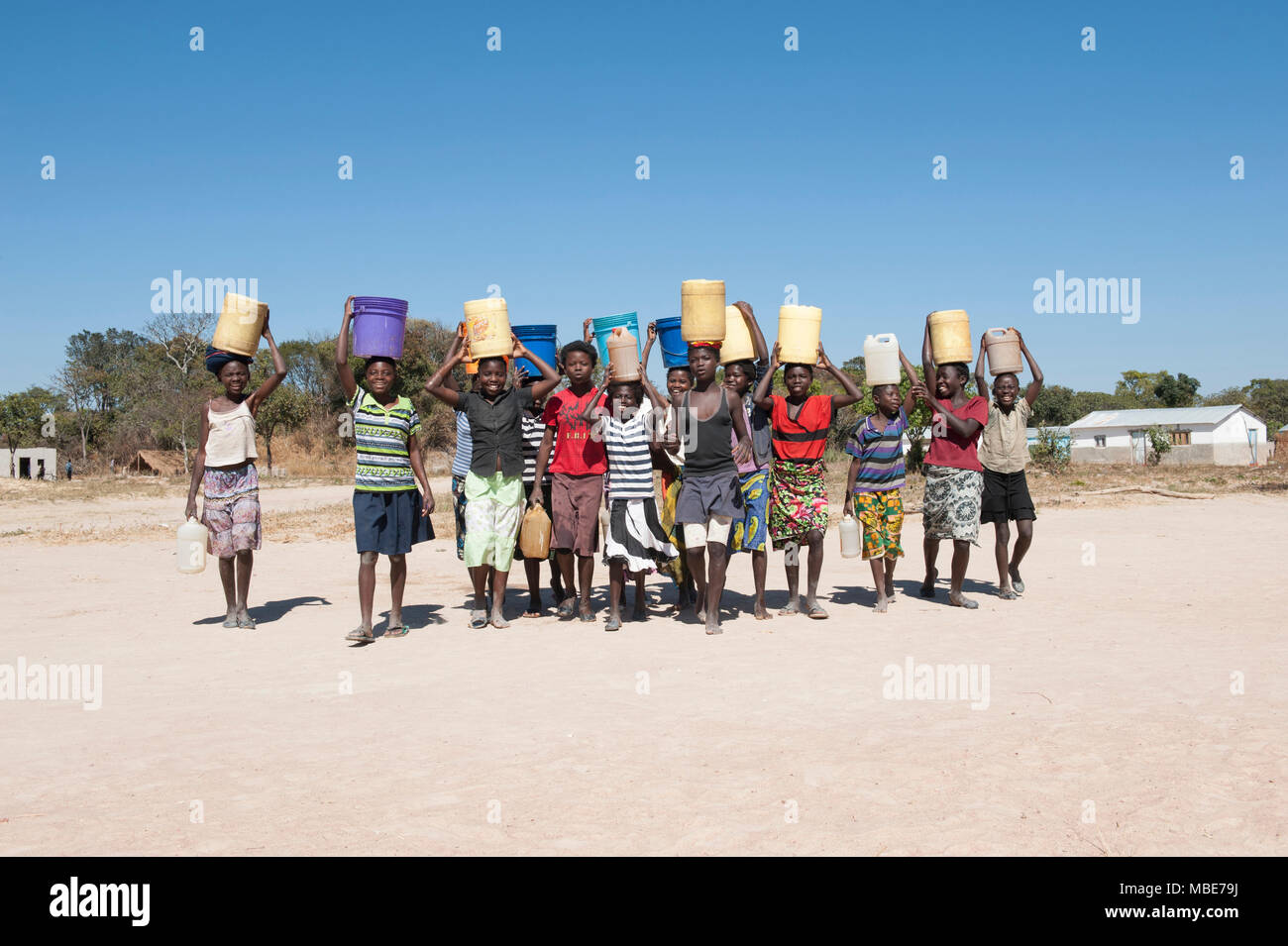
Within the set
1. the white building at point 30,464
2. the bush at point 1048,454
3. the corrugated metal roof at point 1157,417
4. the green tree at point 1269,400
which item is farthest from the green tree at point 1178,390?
the white building at point 30,464

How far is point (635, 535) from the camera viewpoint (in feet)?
25.6

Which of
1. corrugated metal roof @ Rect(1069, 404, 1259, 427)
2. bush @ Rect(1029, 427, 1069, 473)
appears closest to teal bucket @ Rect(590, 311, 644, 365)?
bush @ Rect(1029, 427, 1069, 473)

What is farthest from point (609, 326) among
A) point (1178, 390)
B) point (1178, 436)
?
point (1178, 390)

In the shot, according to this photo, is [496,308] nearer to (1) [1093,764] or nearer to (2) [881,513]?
(2) [881,513]

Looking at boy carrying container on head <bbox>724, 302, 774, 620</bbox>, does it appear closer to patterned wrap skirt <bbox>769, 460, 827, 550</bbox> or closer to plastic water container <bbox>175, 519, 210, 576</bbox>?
patterned wrap skirt <bbox>769, 460, 827, 550</bbox>

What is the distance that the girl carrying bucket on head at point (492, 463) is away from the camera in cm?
770

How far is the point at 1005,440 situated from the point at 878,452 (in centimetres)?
149

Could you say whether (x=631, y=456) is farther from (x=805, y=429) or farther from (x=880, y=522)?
(x=880, y=522)

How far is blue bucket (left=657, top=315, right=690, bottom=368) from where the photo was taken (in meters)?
8.29

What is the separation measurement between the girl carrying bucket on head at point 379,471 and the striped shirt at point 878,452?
145 inches

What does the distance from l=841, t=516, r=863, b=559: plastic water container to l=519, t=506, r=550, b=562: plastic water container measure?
2591 mm

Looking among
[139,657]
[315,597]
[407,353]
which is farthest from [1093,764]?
[407,353]

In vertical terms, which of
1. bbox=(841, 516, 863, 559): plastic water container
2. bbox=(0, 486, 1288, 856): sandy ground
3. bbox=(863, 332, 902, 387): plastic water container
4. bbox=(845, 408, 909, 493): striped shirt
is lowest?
bbox=(0, 486, 1288, 856): sandy ground
